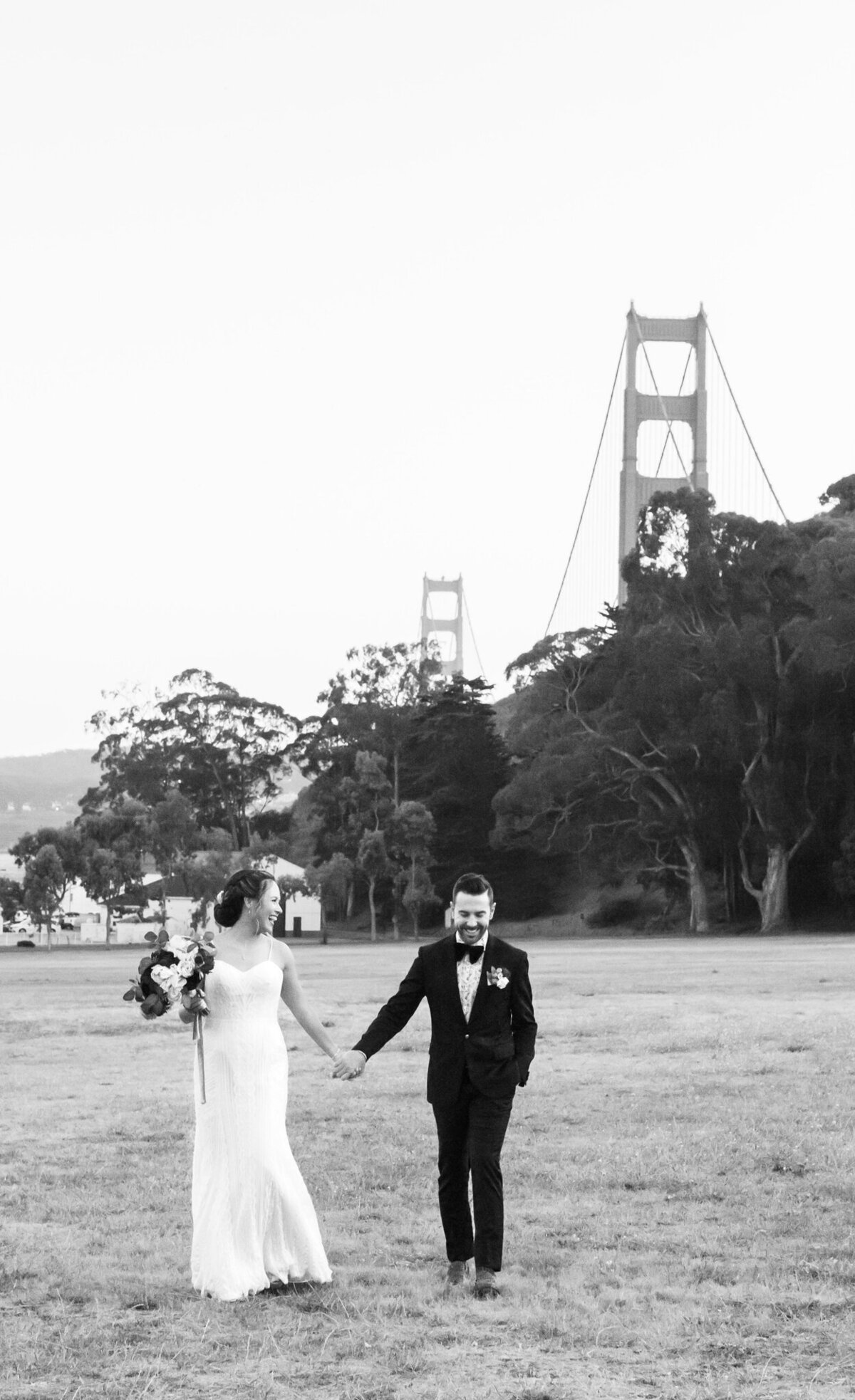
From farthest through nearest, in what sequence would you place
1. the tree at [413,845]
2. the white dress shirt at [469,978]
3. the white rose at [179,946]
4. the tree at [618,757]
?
the tree at [413,845] < the tree at [618,757] < the white dress shirt at [469,978] < the white rose at [179,946]

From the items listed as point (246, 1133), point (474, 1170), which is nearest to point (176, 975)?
point (246, 1133)

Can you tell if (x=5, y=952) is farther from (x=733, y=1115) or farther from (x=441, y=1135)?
(x=441, y=1135)

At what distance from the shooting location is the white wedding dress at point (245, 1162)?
6.58m

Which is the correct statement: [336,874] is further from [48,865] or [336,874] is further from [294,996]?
[294,996]

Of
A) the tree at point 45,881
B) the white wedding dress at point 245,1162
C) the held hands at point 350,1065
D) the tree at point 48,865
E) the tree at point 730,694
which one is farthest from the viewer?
the tree at point 48,865

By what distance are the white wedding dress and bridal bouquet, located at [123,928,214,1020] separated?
1.8 inches

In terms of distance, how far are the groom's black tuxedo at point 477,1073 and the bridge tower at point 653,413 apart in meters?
63.3

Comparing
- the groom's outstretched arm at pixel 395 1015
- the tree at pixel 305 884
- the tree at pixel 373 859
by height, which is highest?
the tree at pixel 373 859

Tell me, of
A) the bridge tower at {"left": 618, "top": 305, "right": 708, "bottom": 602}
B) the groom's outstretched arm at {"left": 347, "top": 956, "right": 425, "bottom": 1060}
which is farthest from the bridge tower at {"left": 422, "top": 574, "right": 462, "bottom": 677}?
the groom's outstretched arm at {"left": 347, "top": 956, "right": 425, "bottom": 1060}

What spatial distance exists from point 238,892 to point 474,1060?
1061 mm

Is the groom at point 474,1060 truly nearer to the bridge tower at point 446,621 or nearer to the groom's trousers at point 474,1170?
the groom's trousers at point 474,1170

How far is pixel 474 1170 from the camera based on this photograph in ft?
22.0

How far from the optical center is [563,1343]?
596 cm

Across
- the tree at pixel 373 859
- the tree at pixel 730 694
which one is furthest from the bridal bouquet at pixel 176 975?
the tree at pixel 373 859
